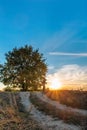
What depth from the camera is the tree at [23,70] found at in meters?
66.6

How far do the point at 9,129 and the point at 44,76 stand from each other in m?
47.5

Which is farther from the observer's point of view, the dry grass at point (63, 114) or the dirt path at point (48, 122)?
the dry grass at point (63, 114)

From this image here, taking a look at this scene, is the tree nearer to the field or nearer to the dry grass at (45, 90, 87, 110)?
the dry grass at (45, 90, 87, 110)

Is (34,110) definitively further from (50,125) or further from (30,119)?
(50,125)

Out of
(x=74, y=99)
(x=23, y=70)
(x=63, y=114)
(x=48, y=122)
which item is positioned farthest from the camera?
(x=23, y=70)

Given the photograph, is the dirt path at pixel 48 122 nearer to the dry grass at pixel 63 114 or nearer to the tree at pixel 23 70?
the dry grass at pixel 63 114

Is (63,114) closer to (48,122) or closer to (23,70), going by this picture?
(48,122)

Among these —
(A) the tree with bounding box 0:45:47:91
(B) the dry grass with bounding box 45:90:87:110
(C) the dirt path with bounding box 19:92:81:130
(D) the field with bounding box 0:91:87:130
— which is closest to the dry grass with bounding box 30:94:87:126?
(D) the field with bounding box 0:91:87:130

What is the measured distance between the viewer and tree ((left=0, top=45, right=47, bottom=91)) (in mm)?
66562

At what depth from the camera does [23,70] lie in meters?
66.2

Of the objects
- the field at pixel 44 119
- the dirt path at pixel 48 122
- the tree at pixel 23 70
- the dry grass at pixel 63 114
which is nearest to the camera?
the field at pixel 44 119

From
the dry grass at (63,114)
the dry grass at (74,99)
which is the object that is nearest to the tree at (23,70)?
the dry grass at (74,99)

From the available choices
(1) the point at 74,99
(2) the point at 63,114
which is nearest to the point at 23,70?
(1) the point at 74,99

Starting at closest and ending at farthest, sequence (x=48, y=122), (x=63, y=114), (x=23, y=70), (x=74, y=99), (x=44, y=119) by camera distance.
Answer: (x=48, y=122)
(x=44, y=119)
(x=63, y=114)
(x=74, y=99)
(x=23, y=70)
